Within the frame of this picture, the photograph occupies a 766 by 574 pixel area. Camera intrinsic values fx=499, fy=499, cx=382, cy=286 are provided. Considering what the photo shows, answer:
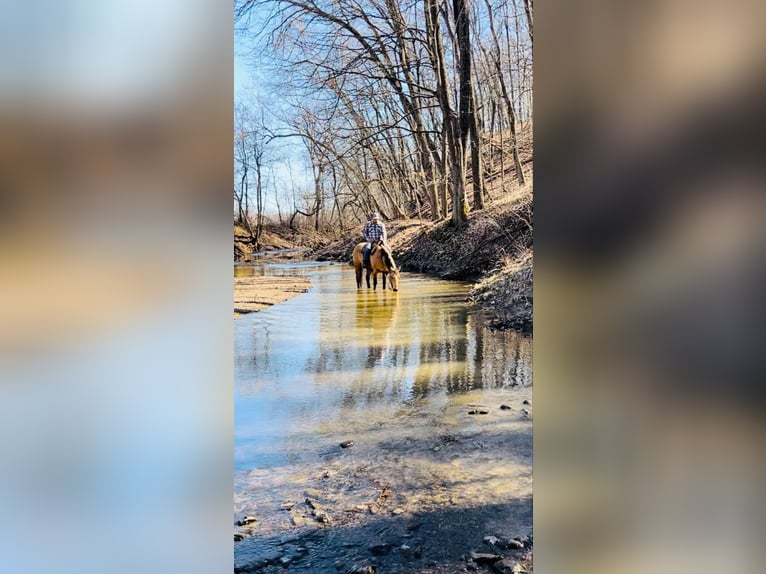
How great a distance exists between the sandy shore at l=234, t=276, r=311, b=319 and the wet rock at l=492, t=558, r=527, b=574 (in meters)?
1.36

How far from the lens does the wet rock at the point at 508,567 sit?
6.06 ft

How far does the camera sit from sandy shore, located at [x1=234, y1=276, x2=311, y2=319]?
2.13m

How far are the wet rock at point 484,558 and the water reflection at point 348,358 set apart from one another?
0.60 m

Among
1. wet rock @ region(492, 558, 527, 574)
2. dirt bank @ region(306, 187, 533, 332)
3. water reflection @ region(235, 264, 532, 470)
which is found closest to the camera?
wet rock @ region(492, 558, 527, 574)

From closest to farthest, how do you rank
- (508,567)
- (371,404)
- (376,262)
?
(508,567), (371,404), (376,262)

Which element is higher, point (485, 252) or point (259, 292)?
point (485, 252)

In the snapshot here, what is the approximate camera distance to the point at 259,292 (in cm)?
218

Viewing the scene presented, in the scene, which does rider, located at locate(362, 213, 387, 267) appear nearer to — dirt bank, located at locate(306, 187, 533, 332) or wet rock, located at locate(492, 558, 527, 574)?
dirt bank, located at locate(306, 187, 533, 332)

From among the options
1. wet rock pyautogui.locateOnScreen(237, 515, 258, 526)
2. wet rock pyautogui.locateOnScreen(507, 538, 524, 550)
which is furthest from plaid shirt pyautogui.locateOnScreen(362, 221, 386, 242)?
wet rock pyautogui.locateOnScreen(507, 538, 524, 550)
